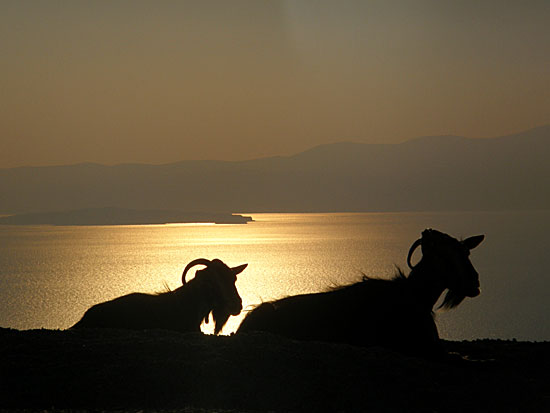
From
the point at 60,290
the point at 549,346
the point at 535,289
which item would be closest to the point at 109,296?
the point at 60,290

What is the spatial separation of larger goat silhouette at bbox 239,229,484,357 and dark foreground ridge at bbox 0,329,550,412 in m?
1.38

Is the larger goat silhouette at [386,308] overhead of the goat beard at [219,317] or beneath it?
beneath

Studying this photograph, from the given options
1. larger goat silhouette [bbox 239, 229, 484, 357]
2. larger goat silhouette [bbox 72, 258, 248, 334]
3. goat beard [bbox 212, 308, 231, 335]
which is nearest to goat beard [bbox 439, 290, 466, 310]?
larger goat silhouette [bbox 239, 229, 484, 357]

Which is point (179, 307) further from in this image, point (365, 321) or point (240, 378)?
point (240, 378)

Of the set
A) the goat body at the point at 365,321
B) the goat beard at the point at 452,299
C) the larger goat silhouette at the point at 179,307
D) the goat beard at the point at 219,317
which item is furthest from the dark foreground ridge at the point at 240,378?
the goat beard at the point at 219,317

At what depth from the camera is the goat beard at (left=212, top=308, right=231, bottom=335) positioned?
17844 mm

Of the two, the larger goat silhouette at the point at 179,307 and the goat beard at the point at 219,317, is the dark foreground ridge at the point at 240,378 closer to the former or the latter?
the larger goat silhouette at the point at 179,307

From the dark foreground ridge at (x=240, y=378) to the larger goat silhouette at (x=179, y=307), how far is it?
2.94 meters

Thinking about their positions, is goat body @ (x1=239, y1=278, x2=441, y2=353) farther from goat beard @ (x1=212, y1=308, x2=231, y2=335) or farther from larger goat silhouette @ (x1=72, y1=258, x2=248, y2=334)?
goat beard @ (x1=212, y1=308, x2=231, y2=335)

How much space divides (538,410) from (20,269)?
189m

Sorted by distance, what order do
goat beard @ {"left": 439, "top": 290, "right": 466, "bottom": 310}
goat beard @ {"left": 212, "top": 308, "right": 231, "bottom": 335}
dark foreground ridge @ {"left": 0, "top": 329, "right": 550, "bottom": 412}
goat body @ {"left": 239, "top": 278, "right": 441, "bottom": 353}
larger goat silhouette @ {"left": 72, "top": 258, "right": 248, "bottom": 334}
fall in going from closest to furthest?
1. dark foreground ridge @ {"left": 0, "top": 329, "right": 550, "bottom": 412}
2. goat body @ {"left": 239, "top": 278, "right": 441, "bottom": 353}
3. goat beard @ {"left": 439, "top": 290, "right": 466, "bottom": 310}
4. larger goat silhouette @ {"left": 72, "top": 258, "right": 248, "bottom": 334}
5. goat beard @ {"left": 212, "top": 308, "right": 231, "bottom": 335}

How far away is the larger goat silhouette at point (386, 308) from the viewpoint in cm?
1423

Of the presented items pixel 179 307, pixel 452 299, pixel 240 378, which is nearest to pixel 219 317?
pixel 179 307

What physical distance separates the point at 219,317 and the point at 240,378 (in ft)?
22.8
